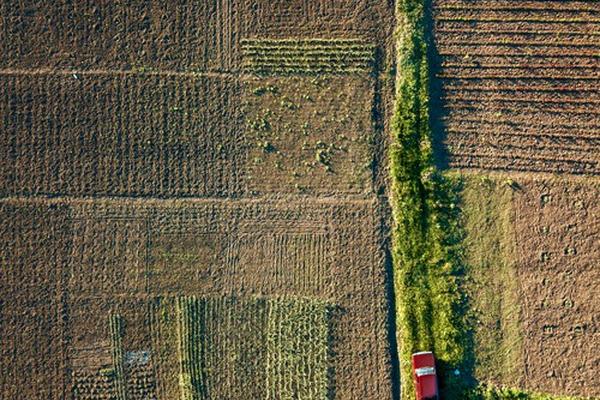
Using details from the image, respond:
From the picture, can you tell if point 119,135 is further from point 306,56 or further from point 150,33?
point 306,56

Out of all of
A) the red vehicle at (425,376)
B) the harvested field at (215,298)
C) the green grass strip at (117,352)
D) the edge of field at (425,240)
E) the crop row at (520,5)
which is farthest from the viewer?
the green grass strip at (117,352)

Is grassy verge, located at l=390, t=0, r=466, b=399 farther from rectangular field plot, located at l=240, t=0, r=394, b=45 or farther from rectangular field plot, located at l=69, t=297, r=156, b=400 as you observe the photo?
rectangular field plot, located at l=69, t=297, r=156, b=400

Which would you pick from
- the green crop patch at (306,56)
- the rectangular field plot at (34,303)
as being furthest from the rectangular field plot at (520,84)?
the rectangular field plot at (34,303)

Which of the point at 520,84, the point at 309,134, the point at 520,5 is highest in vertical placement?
the point at 520,5

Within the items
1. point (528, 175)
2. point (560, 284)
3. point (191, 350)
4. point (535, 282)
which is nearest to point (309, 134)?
point (528, 175)

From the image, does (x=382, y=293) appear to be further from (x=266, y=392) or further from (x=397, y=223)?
(x=266, y=392)

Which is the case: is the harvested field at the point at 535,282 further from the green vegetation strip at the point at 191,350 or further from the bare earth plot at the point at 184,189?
the green vegetation strip at the point at 191,350
